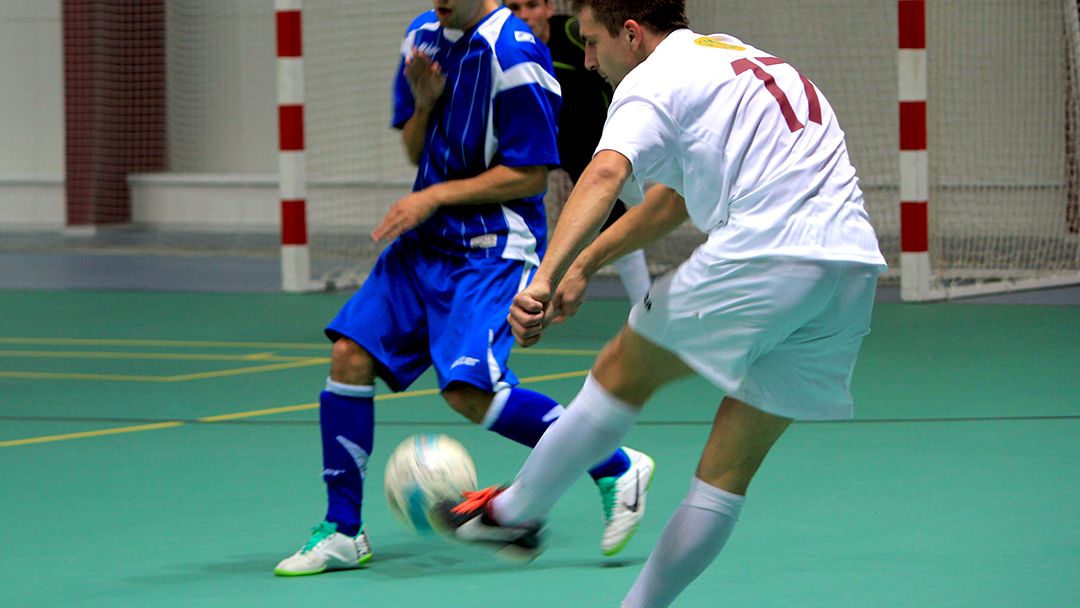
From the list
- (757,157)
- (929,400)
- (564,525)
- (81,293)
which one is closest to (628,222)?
(757,157)

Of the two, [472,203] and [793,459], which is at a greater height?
[472,203]

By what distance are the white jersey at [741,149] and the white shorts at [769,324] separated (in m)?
0.04

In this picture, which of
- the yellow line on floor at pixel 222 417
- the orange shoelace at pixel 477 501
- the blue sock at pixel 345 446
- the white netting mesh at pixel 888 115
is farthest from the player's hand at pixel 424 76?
the white netting mesh at pixel 888 115

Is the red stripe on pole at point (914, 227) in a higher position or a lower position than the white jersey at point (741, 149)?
lower

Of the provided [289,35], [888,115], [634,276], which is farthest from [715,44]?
[888,115]

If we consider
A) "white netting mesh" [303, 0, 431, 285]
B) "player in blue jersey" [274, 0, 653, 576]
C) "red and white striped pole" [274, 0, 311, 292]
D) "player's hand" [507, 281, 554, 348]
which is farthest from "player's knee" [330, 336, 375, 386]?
"white netting mesh" [303, 0, 431, 285]

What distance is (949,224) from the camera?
1055 centimetres

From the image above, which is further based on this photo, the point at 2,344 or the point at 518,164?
the point at 2,344

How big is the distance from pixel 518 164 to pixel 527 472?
1.03m

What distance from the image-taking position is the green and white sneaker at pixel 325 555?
3398mm

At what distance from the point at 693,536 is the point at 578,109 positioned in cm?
460

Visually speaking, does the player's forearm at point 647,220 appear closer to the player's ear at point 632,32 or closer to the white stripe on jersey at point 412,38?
the player's ear at point 632,32

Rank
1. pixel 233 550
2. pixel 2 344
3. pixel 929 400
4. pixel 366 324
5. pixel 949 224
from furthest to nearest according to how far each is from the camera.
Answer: pixel 949 224
pixel 2 344
pixel 929 400
pixel 233 550
pixel 366 324

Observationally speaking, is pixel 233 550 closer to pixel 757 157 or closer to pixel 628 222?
pixel 628 222
